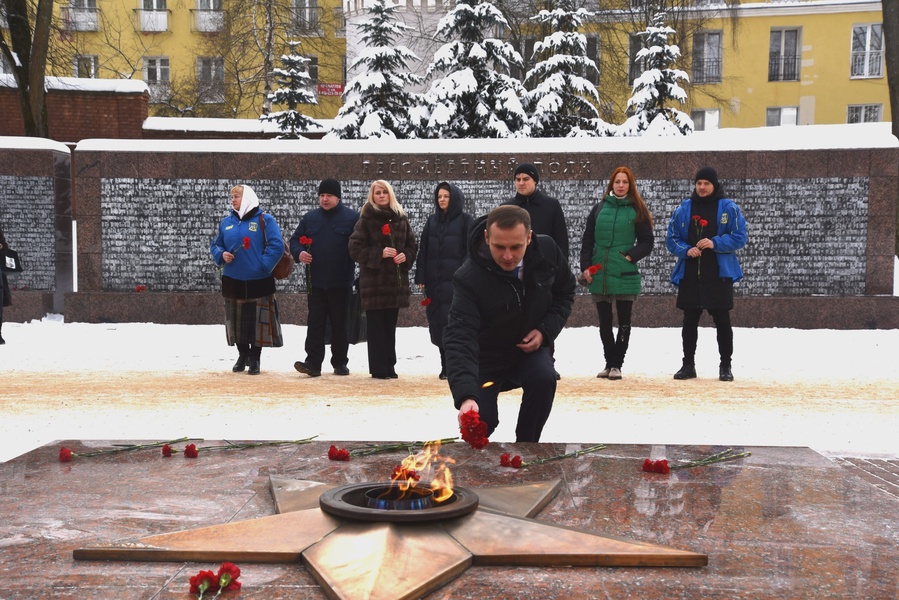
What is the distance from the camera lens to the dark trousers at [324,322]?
938cm

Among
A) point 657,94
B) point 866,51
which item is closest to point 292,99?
point 657,94

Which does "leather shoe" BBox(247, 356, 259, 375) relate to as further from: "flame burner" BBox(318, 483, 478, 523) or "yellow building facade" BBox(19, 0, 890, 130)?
→ "yellow building facade" BBox(19, 0, 890, 130)

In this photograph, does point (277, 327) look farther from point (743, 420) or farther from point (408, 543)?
point (408, 543)

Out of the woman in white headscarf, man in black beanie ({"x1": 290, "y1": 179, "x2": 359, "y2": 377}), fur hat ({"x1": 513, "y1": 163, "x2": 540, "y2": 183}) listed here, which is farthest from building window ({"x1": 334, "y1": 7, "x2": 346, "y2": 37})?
fur hat ({"x1": 513, "y1": 163, "x2": 540, "y2": 183})

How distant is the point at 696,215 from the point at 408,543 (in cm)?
665

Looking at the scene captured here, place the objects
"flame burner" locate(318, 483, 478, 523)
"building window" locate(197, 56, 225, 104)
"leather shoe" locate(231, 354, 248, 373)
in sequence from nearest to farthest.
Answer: "flame burner" locate(318, 483, 478, 523) < "leather shoe" locate(231, 354, 248, 373) < "building window" locate(197, 56, 225, 104)

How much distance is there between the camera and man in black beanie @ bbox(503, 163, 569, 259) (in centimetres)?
853

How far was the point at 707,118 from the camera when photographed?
38.8m

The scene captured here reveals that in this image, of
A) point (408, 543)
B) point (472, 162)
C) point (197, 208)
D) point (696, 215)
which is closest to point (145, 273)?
point (197, 208)

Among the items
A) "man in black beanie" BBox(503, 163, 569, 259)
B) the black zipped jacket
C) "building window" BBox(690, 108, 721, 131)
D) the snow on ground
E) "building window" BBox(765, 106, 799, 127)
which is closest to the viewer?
the black zipped jacket

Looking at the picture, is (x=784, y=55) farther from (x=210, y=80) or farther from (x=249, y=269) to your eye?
(x=249, y=269)

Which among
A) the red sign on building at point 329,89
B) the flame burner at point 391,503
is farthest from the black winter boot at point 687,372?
the red sign on building at point 329,89

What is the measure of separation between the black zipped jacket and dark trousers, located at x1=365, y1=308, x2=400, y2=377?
4.26m

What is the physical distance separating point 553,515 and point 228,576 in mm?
1284
